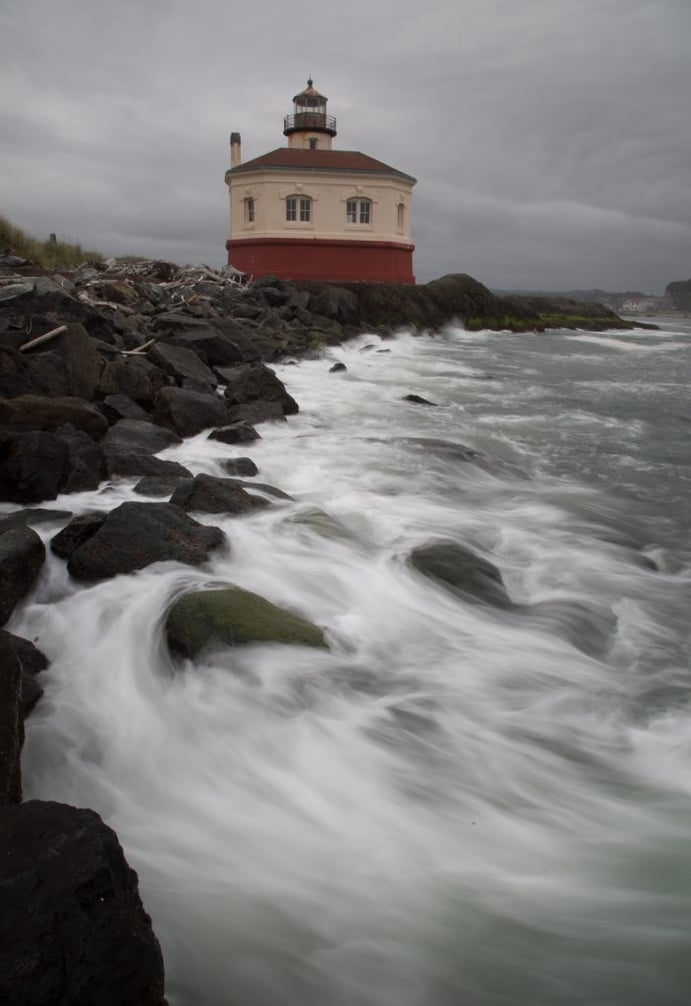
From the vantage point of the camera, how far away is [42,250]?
65.8 ft

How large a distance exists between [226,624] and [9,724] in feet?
4.08

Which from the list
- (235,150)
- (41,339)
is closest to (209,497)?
(41,339)

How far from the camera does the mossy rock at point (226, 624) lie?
331 cm

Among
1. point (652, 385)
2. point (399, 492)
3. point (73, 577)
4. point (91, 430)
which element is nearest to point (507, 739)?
point (73, 577)

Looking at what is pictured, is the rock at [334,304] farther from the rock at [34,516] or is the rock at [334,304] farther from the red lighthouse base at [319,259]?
the rock at [34,516]

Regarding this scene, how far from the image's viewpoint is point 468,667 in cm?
358

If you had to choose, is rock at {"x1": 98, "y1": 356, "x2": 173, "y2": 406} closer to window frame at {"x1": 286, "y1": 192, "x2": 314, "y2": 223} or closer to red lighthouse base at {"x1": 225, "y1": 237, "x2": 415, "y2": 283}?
red lighthouse base at {"x1": 225, "y1": 237, "x2": 415, "y2": 283}

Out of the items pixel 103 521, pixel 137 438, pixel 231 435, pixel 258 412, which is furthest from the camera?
pixel 258 412

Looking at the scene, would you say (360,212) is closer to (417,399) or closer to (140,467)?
(417,399)

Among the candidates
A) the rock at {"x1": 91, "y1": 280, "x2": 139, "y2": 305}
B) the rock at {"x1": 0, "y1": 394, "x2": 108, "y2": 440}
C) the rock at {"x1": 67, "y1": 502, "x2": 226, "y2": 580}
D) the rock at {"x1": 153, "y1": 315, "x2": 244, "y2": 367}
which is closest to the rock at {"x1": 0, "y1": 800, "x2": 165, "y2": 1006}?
the rock at {"x1": 67, "y1": 502, "x2": 226, "y2": 580}

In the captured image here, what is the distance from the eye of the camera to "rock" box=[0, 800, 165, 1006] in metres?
1.47

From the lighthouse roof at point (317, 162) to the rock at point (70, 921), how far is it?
27.5 m

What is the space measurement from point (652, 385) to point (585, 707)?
45.1 feet

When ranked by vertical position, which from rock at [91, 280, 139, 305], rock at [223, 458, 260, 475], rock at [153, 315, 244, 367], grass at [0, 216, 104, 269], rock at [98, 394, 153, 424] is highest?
grass at [0, 216, 104, 269]
